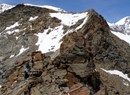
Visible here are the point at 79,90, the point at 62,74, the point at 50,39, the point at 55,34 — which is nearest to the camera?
the point at 79,90

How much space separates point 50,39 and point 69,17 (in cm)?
842

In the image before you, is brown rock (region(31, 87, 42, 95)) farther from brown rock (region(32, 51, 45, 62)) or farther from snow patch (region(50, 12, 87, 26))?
snow patch (region(50, 12, 87, 26))

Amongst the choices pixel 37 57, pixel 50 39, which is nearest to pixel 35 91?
pixel 37 57

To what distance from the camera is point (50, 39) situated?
77562 millimetres

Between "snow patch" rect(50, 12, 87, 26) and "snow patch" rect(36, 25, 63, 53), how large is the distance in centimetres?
175

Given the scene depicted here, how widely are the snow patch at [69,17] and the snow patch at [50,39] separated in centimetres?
175

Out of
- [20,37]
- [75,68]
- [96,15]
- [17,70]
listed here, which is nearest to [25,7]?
[20,37]

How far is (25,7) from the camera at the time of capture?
103625mm

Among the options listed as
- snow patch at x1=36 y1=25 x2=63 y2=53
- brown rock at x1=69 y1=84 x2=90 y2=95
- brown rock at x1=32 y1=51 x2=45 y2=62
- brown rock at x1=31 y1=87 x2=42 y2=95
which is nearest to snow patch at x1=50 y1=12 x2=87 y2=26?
snow patch at x1=36 y1=25 x2=63 y2=53

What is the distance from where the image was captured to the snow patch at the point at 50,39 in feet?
241

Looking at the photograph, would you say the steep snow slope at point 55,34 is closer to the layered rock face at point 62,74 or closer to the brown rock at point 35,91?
the layered rock face at point 62,74

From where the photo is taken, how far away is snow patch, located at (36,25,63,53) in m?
73.5

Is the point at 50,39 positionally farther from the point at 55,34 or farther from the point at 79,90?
the point at 79,90

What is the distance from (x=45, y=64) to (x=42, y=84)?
8.55ft
